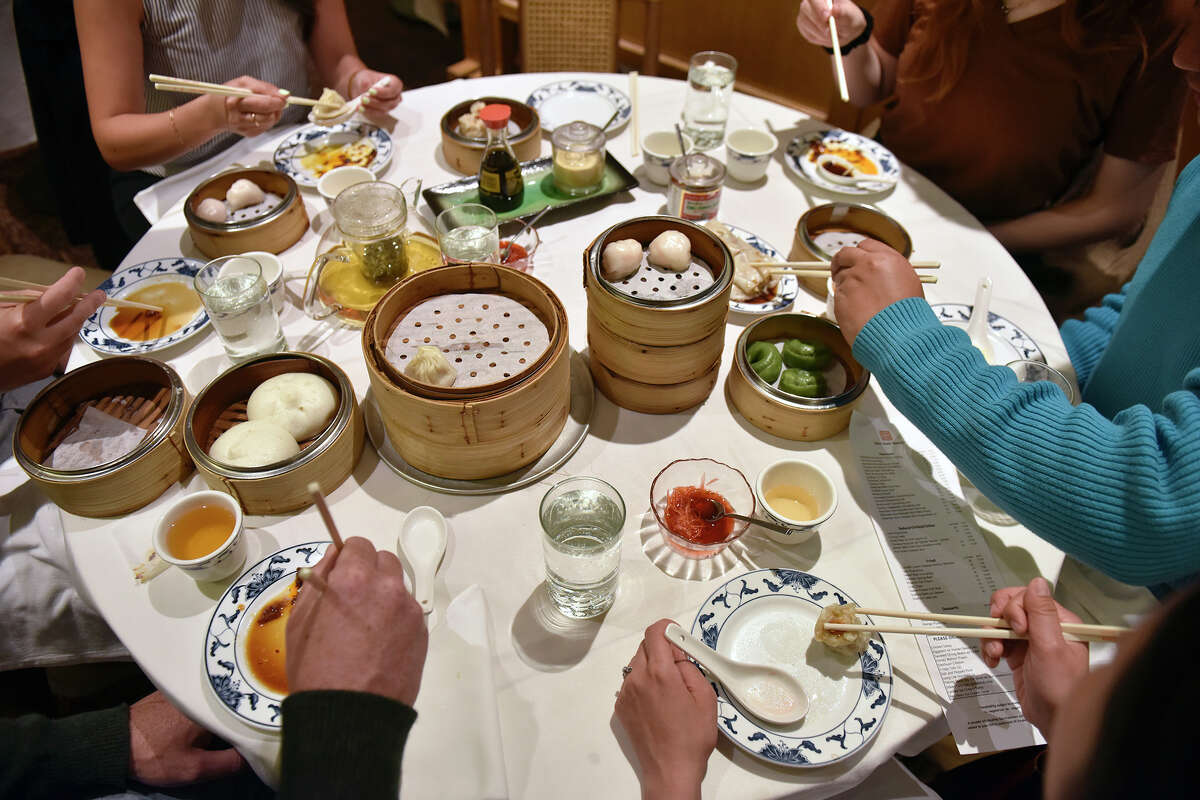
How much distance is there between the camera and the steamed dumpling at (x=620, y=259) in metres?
1.72

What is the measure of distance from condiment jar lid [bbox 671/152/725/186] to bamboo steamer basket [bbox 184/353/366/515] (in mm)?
1265

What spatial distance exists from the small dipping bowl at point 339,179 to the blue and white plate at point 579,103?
0.75 meters

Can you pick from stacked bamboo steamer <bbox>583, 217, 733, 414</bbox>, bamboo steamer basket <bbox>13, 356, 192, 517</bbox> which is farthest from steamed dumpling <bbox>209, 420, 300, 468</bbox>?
stacked bamboo steamer <bbox>583, 217, 733, 414</bbox>

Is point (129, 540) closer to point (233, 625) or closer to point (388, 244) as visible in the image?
point (233, 625)

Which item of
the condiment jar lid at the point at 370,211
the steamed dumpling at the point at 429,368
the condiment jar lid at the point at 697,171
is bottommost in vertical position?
the steamed dumpling at the point at 429,368

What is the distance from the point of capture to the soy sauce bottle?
230cm

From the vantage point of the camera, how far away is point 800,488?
5.37 ft

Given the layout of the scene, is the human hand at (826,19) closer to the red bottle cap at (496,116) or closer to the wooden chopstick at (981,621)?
the red bottle cap at (496,116)

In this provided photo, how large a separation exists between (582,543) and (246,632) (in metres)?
0.71

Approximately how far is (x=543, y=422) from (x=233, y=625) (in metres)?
0.79

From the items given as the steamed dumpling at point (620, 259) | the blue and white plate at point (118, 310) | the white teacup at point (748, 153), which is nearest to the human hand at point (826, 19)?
the white teacup at point (748, 153)

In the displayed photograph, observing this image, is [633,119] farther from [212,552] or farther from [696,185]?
[212,552]

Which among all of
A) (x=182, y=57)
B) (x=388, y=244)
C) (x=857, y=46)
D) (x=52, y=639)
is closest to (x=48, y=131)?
(x=182, y=57)

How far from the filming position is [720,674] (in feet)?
4.25
